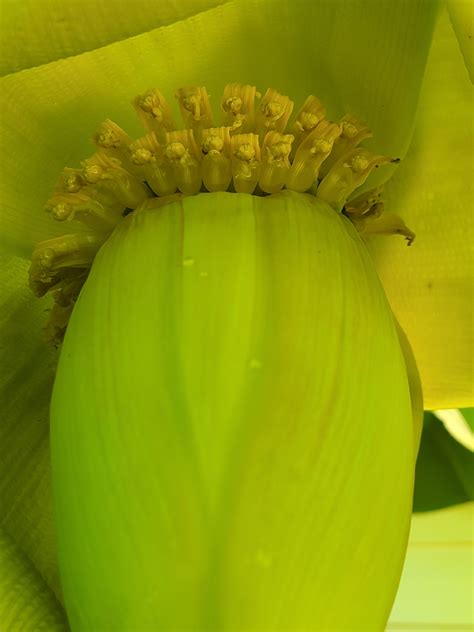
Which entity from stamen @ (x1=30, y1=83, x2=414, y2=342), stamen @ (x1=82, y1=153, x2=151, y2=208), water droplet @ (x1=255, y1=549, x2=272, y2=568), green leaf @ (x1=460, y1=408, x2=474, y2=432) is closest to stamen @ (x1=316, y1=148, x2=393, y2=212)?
stamen @ (x1=30, y1=83, x2=414, y2=342)

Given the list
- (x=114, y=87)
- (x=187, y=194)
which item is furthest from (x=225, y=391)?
(x=114, y=87)

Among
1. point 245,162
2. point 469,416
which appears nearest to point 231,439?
point 245,162

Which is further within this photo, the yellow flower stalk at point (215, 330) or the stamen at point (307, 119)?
the stamen at point (307, 119)

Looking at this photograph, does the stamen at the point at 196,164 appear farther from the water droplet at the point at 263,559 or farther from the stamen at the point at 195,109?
the water droplet at the point at 263,559

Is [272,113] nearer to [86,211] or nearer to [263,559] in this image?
[86,211]

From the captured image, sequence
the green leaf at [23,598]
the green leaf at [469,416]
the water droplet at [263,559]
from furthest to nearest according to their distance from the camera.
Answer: the green leaf at [469,416] < the green leaf at [23,598] < the water droplet at [263,559]

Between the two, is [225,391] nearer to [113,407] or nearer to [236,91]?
[113,407]

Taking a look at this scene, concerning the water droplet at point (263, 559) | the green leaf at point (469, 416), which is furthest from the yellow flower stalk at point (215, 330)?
the green leaf at point (469, 416)
